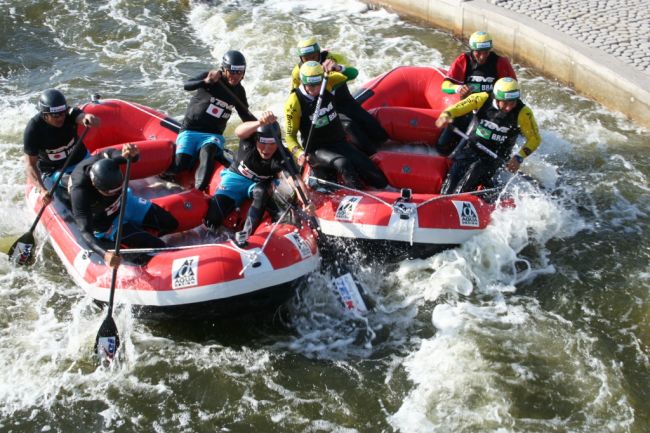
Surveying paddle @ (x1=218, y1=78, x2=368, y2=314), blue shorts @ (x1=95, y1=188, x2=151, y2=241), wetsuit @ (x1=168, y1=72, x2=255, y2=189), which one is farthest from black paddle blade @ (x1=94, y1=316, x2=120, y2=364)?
Answer: wetsuit @ (x1=168, y1=72, x2=255, y2=189)

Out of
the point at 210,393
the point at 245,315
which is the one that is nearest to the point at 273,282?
the point at 245,315

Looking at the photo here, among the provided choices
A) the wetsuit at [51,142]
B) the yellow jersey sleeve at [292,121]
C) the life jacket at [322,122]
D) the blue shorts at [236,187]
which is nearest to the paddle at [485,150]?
the life jacket at [322,122]

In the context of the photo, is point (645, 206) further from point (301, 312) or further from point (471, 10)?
point (471, 10)

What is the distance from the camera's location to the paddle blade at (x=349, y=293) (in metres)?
6.52

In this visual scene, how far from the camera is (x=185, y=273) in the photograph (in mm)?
6094

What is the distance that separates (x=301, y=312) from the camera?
22.1 feet

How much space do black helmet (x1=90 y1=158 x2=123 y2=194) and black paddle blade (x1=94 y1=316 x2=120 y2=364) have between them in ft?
3.62

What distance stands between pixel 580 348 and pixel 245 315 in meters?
2.96

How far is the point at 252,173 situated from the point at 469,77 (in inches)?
115

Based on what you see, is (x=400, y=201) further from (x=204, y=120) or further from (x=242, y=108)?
(x=204, y=120)

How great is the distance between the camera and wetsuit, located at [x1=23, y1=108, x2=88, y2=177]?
6.98 metres

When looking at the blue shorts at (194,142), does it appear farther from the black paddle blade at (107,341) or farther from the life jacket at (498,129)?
the life jacket at (498,129)

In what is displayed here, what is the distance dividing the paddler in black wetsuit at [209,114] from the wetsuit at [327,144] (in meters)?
0.79

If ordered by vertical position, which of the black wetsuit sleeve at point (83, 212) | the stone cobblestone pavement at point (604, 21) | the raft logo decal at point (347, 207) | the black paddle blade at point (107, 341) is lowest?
the stone cobblestone pavement at point (604, 21)
